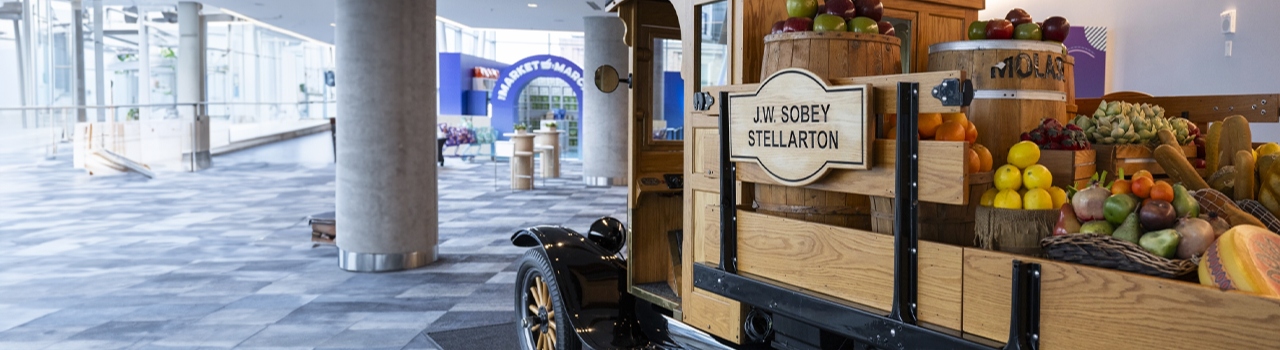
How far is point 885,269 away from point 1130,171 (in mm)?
985

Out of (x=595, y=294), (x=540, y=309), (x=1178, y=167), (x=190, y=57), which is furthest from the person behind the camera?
(x=190, y=57)

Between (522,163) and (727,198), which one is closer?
(727,198)

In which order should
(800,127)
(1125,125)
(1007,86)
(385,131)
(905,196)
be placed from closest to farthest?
(905,196) → (800,127) → (1007,86) → (1125,125) → (385,131)

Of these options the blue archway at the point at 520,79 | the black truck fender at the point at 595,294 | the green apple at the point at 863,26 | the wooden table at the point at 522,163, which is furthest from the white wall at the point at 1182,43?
the blue archway at the point at 520,79

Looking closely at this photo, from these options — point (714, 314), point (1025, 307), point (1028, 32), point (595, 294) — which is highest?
point (1028, 32)

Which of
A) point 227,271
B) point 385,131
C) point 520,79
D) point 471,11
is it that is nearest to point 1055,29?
point 385,131

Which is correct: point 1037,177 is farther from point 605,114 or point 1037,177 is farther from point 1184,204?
point 605,114

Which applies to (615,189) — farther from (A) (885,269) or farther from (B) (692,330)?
(A) (885,269)

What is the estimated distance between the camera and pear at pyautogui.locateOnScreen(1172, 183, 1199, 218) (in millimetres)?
2006

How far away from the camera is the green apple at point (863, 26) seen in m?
2.45

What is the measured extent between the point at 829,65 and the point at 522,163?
12.1 m

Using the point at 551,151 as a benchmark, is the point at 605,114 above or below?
above

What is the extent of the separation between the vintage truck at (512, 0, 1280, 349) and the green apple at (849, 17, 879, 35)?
113 mm

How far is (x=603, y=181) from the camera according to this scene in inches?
596
